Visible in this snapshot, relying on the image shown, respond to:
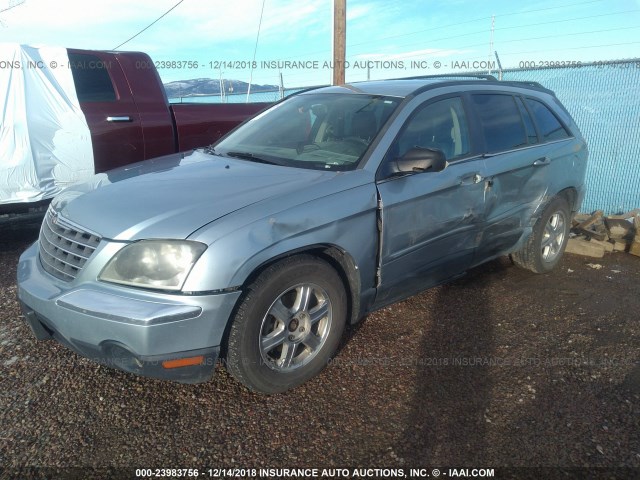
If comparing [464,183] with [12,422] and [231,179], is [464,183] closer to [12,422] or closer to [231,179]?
[231,179]

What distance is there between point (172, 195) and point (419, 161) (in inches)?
56.4

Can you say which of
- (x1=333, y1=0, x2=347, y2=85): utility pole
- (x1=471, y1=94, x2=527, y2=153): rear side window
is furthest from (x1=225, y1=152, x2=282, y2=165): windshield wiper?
(x1=333, y1=0, x2=347, y2=85): utility pole

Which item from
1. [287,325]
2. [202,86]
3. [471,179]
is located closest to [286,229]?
[287,325]

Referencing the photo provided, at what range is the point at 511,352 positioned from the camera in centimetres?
335

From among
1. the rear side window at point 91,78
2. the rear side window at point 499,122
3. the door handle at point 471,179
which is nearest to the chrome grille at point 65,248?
the door handle at point 471,179

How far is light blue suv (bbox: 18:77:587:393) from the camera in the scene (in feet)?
7.82

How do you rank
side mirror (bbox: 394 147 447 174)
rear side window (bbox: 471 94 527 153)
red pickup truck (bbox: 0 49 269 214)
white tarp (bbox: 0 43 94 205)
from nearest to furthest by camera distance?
side mirror (bbox: 394 147 447 174) < rear side window (bbox: 471 94 527 153) < white tarp (bbox: 0 43 94 205) < red pickup truck (bbox: 0 49 269 214)

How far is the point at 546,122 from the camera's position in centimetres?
458

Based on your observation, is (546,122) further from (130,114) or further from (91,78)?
(91,78)

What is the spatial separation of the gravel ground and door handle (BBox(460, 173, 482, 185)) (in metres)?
1.03

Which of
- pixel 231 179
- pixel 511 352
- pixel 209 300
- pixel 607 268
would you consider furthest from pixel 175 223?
pixel 607 268

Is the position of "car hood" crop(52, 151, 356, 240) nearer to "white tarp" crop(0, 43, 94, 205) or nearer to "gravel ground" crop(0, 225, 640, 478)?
"gravel ground" crop(0, 225, 640, 478)

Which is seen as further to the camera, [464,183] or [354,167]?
[464,183]

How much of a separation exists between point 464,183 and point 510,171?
24.9 inches
